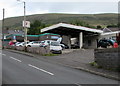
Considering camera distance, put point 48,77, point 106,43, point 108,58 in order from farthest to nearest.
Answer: point 106,43, point 108,58, point 48,77

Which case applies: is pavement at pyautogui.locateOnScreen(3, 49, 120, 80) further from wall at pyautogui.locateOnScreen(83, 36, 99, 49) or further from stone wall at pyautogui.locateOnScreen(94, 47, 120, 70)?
wall at pyautogui.locateOnScreen(83, 36, 99, 49)

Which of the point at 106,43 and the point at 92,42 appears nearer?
the point at 106,43

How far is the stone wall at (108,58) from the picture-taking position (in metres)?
13.4

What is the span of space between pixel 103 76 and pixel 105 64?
2548 mm

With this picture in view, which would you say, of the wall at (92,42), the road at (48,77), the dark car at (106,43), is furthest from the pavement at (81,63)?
the wall at (92,42)

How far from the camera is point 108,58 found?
1420 centimetres

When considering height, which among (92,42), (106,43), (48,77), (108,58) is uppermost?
(92,42)

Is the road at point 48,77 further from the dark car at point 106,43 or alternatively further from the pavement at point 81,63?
the dark car at point 106,43

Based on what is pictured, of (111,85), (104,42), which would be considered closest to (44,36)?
(104,42)

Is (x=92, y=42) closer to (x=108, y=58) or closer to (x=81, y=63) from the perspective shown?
(x=81, y=63)

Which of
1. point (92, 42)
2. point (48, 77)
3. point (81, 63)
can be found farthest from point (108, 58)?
point (92, 42)

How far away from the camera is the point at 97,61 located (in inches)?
612

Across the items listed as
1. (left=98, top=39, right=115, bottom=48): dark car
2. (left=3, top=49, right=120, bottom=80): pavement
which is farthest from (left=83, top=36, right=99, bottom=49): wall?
(left=3, top=49, right=120, bottom=80): pavement

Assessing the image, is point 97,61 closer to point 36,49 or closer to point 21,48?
point 36,49
